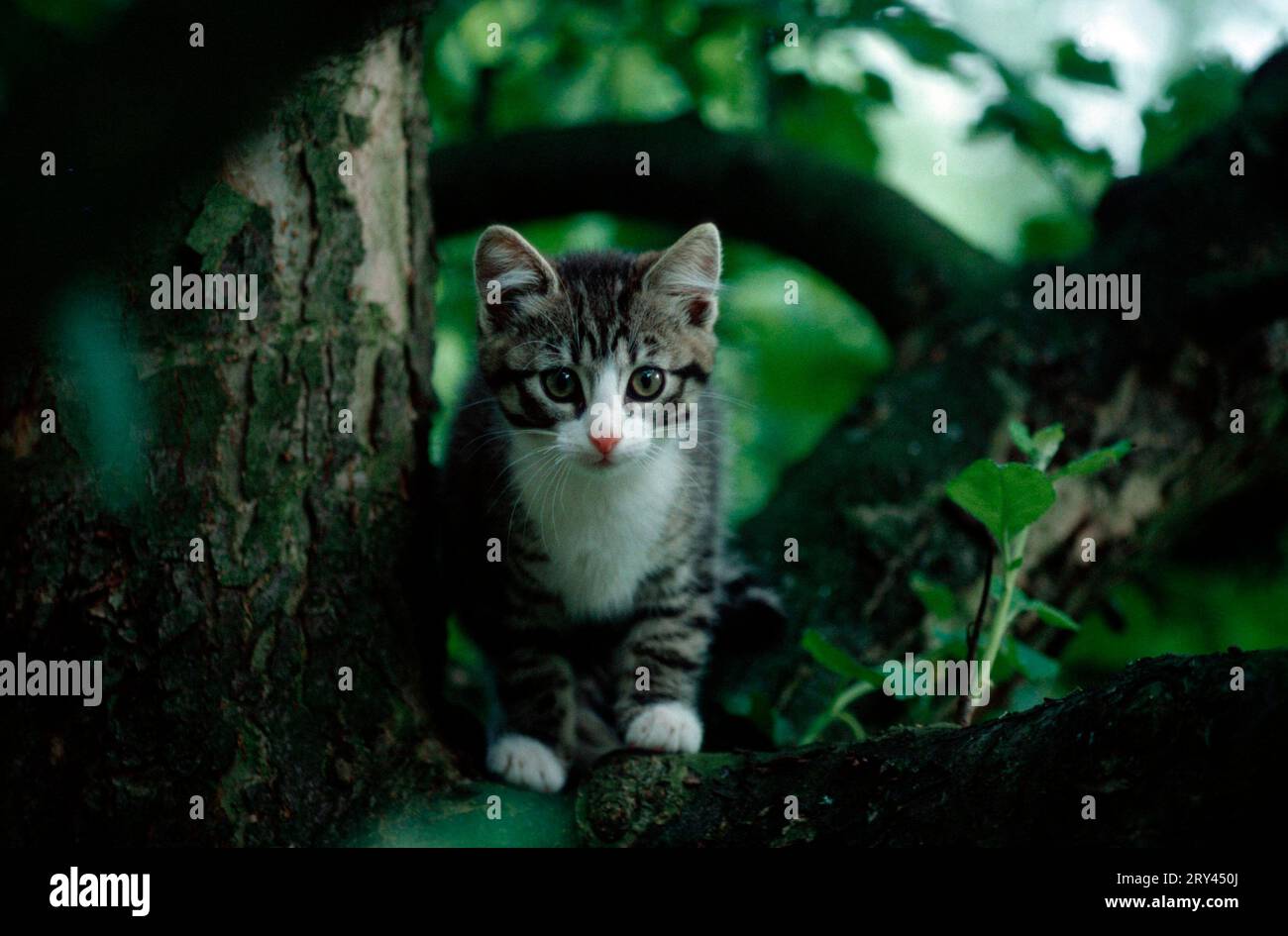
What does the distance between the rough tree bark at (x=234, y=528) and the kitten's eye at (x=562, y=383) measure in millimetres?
426

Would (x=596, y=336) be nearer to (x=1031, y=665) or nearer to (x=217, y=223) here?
(x=217, y=223)

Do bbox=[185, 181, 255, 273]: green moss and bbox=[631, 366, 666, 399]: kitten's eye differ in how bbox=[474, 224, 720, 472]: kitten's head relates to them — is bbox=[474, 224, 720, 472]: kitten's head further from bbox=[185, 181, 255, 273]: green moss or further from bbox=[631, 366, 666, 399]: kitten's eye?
bbox=[185, 181, 255, 273]: green moss

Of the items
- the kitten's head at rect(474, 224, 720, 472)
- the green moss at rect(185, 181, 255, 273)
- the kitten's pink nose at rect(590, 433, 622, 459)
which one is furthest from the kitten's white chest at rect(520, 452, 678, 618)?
the green moss at rect(185, 181, 255, 273)

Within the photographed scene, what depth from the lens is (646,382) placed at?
2902 millimetres

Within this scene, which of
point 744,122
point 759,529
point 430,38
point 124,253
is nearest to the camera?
point 124,253

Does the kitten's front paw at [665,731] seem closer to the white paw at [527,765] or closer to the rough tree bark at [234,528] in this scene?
the white paw at [527,765]

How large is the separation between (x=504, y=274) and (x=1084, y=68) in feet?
7.34

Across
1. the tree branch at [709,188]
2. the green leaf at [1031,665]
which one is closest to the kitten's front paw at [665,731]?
the green leaf at [1031,665]

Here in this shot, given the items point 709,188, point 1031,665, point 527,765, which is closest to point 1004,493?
point 1031,665

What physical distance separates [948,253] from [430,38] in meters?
2.15

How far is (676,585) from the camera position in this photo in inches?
121

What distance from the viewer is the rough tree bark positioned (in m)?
2.18
